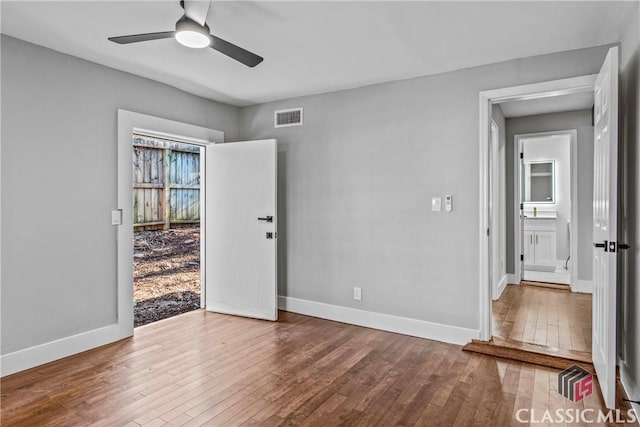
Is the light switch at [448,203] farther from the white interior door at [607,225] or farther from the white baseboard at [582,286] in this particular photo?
the white baseboard at [582,286]

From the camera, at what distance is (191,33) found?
2182 millimetres

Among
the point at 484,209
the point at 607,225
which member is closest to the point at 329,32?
the point at 484,209

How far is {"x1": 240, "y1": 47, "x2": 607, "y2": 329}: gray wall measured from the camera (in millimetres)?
3396

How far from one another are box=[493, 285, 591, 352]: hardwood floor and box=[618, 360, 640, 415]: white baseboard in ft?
1.63

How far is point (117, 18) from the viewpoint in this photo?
247 centimetres

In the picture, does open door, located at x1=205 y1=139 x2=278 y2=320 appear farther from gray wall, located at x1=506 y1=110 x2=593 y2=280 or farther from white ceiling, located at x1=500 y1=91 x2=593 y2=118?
gray wall, located at x1=506 y1=110 x2=593 y2=280

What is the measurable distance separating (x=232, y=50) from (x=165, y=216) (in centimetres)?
638

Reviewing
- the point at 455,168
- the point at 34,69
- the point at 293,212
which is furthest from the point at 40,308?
the point at 455,168

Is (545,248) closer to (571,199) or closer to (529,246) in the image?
(529,246)

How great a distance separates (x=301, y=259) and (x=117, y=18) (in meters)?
2.90

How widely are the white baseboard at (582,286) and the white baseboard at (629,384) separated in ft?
9.16

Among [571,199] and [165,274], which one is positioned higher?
[571,199]

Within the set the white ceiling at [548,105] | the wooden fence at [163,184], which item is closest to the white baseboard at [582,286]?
the white ceiling at [548,105]

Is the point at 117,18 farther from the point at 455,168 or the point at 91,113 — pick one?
the point at 455,168
